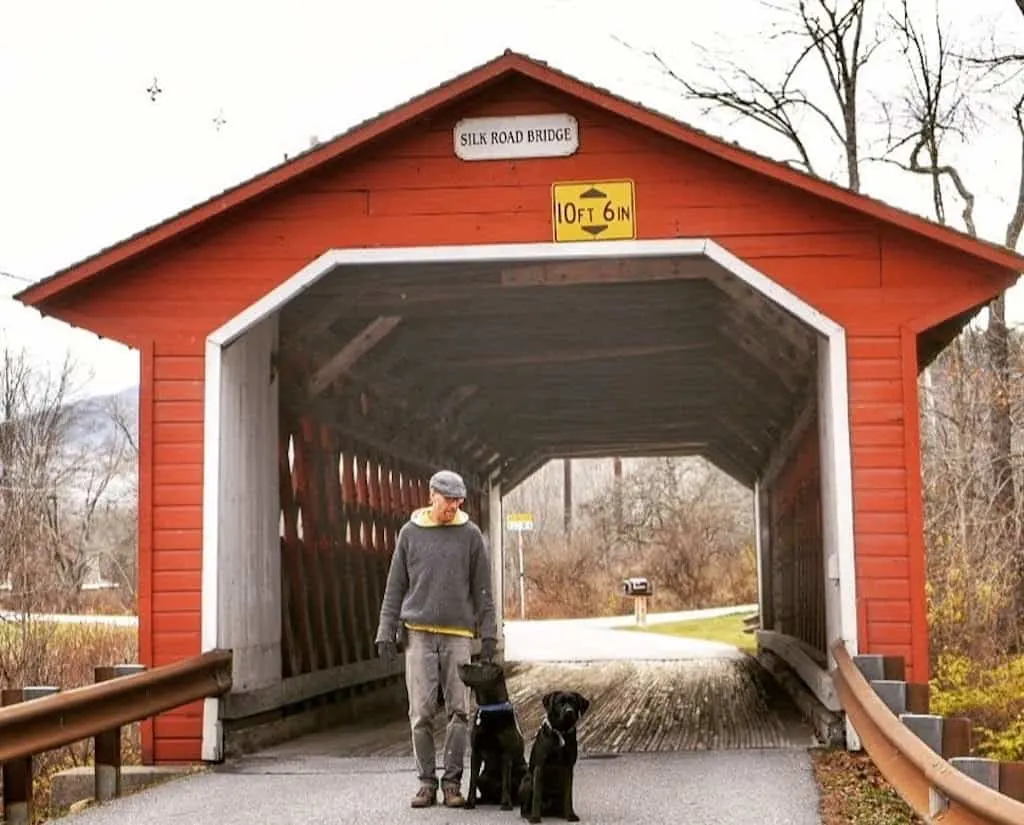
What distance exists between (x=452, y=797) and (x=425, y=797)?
5.2 inches

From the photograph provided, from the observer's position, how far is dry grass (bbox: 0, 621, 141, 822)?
1745 cm

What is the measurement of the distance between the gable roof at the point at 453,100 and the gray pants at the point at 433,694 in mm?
3257

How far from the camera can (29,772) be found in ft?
22.8

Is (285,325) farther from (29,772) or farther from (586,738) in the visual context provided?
(29,772)

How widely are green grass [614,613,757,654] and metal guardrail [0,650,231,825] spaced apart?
19032 millimetres

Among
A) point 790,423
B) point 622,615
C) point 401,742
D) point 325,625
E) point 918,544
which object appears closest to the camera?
point 918,544

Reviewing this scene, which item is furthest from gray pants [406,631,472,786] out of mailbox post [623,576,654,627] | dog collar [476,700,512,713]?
mailbox post [623,576,654,627]

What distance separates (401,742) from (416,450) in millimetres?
5934

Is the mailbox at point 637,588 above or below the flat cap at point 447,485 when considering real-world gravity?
below

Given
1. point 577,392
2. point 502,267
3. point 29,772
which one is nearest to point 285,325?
point 502,267

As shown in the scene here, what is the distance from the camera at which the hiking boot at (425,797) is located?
22.8 ft

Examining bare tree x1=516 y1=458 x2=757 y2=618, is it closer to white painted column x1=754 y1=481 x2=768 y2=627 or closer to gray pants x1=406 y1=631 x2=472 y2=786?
white painted column x1=754 y1=481 x2=768 y2=627

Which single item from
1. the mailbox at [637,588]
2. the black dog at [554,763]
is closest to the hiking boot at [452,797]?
the black dog at [554,763]

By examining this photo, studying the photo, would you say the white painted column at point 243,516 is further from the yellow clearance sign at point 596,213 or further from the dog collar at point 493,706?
the dog collar at point 493,706
